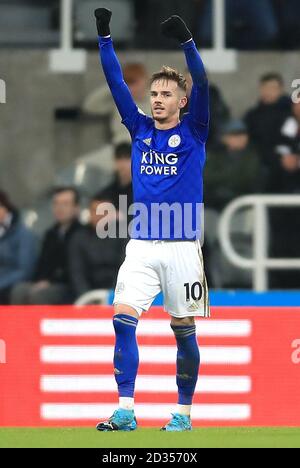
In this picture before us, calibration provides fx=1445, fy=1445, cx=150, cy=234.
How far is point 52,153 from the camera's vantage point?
10250mm

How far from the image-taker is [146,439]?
20.1 ft

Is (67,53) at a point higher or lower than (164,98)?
higher

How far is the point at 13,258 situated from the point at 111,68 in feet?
11.5

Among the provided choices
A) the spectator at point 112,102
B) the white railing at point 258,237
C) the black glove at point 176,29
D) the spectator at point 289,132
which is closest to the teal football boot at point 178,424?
the black glove at point 176,29

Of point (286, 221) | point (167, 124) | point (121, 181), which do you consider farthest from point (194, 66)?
point (286, 221)

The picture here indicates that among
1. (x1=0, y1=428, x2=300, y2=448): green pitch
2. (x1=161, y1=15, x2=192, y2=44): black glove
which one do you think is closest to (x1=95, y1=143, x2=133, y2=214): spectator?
(x1=0, y1=428, x2=300, y2=448): green pitch

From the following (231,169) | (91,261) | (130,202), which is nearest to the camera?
(130,202)

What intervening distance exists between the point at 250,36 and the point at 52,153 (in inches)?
64.4

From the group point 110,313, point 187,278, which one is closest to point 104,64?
point 187,278

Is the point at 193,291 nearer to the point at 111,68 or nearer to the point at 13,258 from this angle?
the point at 111,68

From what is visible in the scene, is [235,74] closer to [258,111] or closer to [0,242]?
[258,111]

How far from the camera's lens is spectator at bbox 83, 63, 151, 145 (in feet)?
32.4

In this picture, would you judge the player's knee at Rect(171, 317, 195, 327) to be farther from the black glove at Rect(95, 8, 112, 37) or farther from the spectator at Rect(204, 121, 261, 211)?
the spectator at Rect(204, 121, 261, 211)

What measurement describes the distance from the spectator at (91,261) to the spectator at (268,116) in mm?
1162
